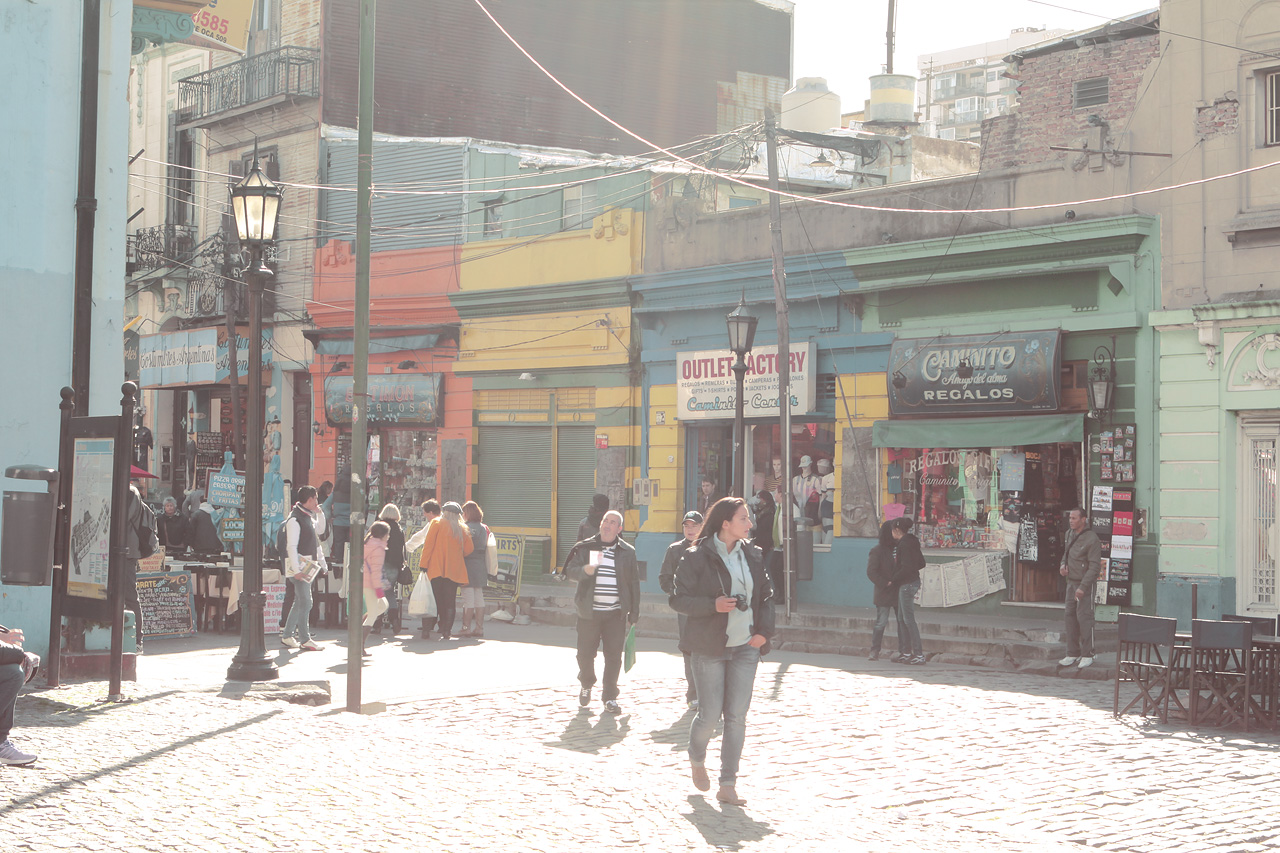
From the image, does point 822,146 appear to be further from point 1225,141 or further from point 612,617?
point 612,617

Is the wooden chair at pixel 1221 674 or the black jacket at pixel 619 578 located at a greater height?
the black jacket at pixel 619 578

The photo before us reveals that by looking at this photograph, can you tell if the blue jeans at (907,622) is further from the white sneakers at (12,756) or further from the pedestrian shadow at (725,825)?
the white sneakers at (12,756)

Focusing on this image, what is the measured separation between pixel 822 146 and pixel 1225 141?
10707 millimetres

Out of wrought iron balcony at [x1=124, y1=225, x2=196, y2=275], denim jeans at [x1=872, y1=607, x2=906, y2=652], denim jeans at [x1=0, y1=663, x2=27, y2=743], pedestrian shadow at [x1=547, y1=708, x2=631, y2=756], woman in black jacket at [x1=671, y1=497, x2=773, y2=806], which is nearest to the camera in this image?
denim jeans at [x1=0, y1=663, x2=27, y2=743]

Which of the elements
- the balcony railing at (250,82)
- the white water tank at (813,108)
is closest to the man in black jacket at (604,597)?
the white water tank at (813,108)

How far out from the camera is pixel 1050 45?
819 inches

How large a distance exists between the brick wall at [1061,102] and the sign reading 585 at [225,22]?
10.8 m

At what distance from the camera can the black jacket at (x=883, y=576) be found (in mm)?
16062

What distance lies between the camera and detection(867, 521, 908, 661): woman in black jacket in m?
16.1

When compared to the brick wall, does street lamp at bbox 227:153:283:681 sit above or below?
below

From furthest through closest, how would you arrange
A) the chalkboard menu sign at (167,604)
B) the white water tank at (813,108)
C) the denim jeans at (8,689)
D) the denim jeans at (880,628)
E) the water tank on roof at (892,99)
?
the water tank on roof at (892,99) → the white water tank at (813,108) → the chalkboard menu sign at (167,604) → the denim jeans at (880,628) → the denim jeans at (8,689)

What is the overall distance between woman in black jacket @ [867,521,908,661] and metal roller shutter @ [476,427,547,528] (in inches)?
407

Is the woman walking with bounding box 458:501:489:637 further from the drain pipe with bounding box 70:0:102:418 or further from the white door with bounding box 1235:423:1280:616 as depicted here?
the white door with bounding box 1235:423:1280:616

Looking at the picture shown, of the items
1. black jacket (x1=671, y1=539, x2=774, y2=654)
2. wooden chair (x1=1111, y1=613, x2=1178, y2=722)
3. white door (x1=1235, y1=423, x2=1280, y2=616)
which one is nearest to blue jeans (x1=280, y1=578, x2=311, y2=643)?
black jacket (x1=671, y1=539, x2=774, y2=654)
